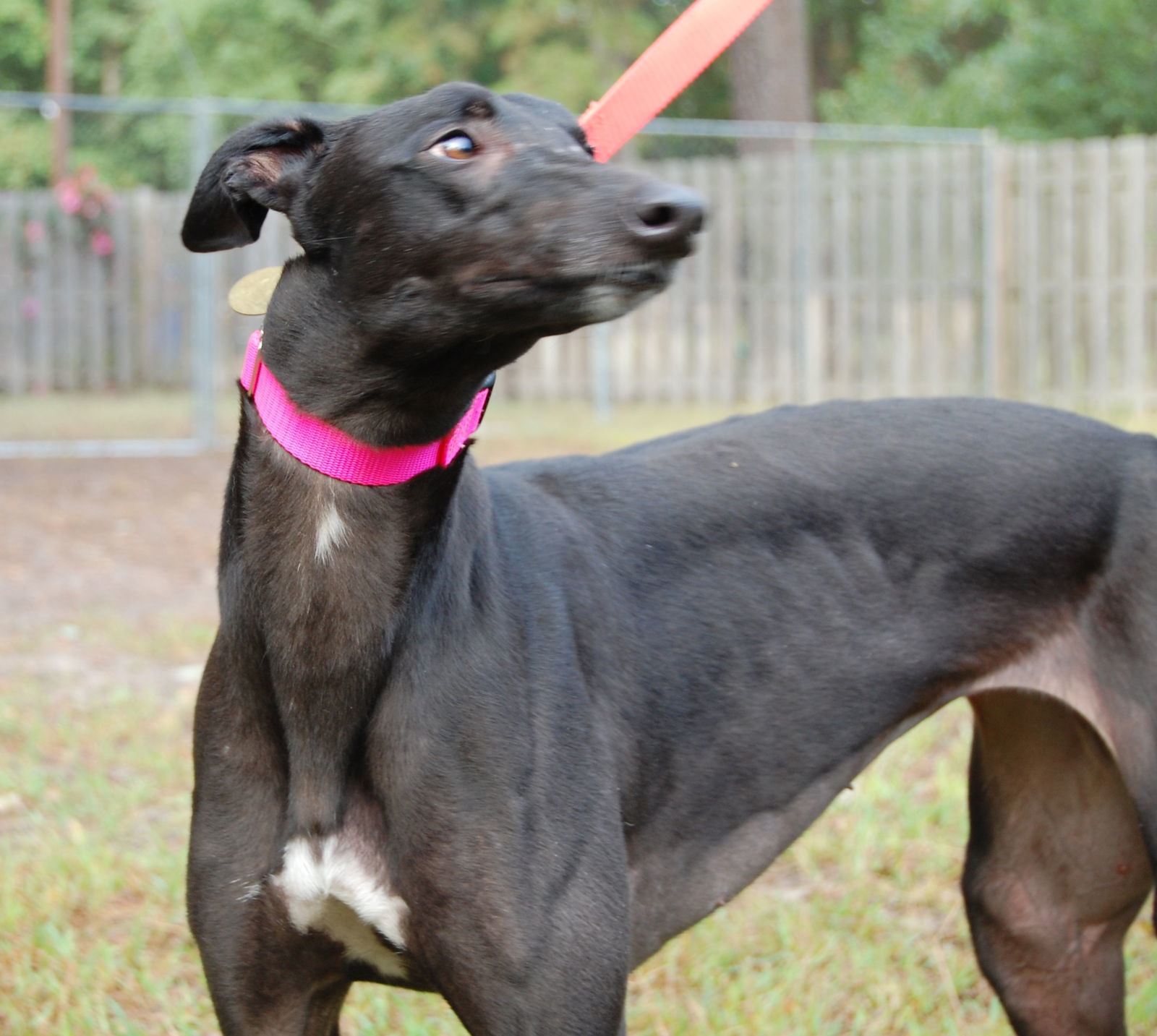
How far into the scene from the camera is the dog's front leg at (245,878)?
2236 millimetres

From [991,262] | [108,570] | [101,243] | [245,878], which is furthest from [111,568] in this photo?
[991,262]

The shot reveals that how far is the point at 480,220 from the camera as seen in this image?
6.54 ft

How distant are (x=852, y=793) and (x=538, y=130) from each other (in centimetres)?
294

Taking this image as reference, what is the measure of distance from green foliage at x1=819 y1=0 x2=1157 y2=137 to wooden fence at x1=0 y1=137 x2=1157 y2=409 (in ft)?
22.3

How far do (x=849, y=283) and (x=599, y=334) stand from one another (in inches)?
94.6

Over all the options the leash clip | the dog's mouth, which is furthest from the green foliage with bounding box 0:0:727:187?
the dog's mouth

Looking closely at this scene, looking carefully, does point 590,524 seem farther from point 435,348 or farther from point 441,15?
point 441,15

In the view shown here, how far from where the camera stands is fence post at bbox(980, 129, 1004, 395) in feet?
42.4

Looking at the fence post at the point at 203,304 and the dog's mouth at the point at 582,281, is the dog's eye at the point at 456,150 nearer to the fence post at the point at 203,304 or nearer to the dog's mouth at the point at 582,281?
the dog's mouth at the point at 582,281

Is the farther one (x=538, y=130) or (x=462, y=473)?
(x=462, y=473)

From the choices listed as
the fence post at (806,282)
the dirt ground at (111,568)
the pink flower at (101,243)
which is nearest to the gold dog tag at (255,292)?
the dirt ground at (111,568)

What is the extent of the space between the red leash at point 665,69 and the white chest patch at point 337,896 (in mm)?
1265

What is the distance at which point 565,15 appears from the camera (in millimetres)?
25000

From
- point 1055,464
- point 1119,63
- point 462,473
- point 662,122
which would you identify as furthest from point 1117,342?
point 462,473
